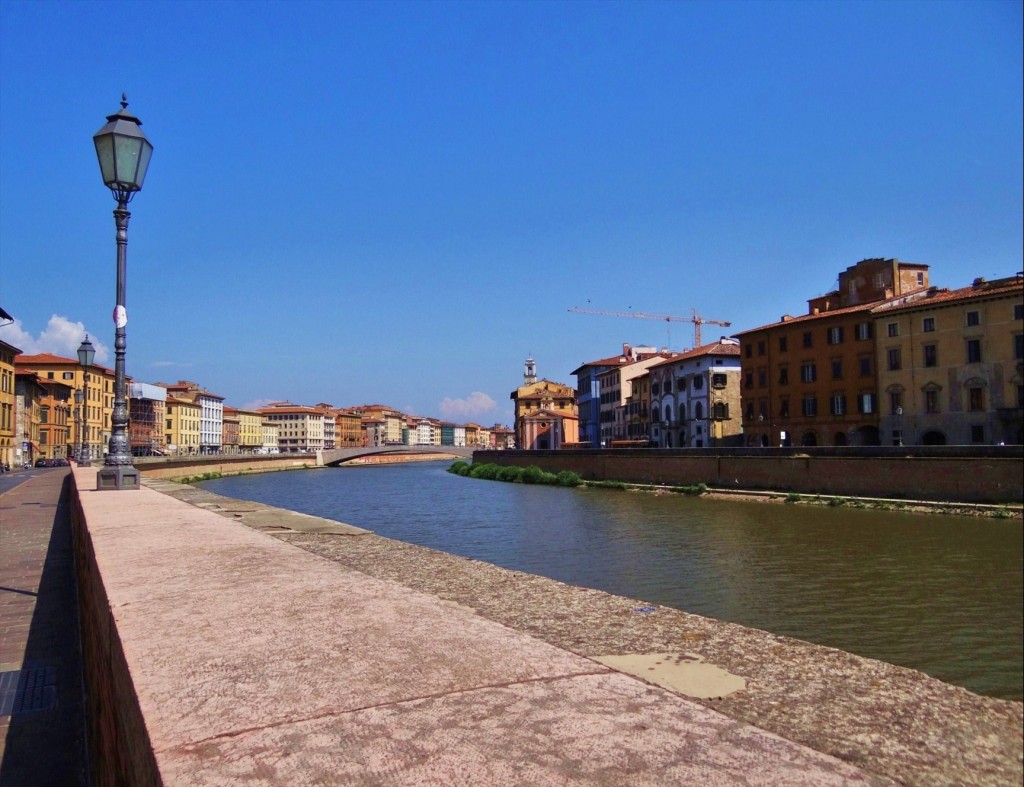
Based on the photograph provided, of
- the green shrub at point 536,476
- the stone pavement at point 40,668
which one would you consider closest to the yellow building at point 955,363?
the stone pavement at point 40,668

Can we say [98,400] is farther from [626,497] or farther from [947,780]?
[947,780]

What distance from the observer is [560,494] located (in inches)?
1757

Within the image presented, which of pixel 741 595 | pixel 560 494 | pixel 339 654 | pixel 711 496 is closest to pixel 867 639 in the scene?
pixel 741 595

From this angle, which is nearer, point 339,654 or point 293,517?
point 339,654

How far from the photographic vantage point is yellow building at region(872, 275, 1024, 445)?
1.45 m

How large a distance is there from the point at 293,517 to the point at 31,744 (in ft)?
19.9

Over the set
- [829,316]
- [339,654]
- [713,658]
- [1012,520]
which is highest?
[829,316]

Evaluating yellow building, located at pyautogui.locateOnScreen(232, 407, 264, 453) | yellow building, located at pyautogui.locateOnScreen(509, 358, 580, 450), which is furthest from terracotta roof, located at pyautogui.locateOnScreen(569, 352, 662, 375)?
yellow building, located at pyautogui.locateOnScreen(232, 407, 264, 453)

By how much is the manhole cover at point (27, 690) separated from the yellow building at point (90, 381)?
83.4 m

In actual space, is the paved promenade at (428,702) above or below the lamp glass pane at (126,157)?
below

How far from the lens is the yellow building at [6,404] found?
60500mm

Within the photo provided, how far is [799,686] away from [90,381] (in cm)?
9900

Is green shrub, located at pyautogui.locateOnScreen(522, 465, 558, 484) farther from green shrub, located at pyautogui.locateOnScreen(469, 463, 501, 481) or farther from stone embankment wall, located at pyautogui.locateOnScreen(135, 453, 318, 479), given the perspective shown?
stone embankment wall, located at pyautogui.locateOnScreen(135, 453, 318, 479)

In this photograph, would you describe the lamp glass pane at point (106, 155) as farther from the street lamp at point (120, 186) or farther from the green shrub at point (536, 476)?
the green shrub at point (536, 476)
